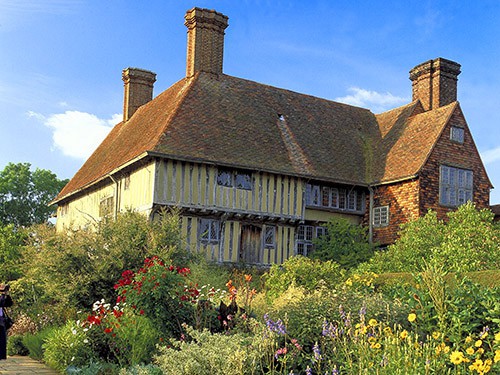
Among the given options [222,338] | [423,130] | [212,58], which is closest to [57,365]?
[222,338]

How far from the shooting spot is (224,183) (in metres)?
20.5

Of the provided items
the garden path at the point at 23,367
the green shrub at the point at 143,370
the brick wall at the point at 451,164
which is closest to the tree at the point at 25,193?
the brick wall at the point at 451,164

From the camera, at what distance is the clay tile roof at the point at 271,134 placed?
20.7m

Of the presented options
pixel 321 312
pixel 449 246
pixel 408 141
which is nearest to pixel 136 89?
pixel 408 141

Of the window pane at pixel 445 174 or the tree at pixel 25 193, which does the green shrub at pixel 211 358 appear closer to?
the window pane at pixel 445 174

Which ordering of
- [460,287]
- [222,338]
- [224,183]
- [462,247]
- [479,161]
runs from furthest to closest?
1. [479,161]
2. [224,183]
3. [462,247]
4. [222,338]
5. [460,287]

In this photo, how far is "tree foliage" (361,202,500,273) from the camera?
1612 centimetres

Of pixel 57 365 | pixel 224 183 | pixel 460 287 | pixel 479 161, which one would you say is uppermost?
pixel 479 161

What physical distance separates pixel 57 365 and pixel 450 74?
68.7 feet

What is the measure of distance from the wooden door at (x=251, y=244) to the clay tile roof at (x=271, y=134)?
2112mm

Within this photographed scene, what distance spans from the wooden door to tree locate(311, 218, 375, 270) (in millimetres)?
2103

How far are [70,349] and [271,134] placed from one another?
1408 cm

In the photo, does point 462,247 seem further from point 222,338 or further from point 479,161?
point 222,338

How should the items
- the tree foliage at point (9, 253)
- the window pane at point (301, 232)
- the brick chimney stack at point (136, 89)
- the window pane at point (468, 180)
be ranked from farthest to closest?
the brick chimney stack at point (136, 89) < the window pane at point (468, 180) < the window pane at point (301, 232) < the tree foliage at point (9, 253)
